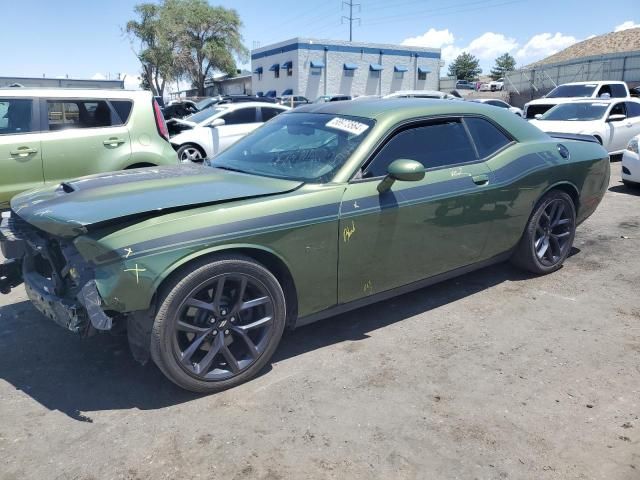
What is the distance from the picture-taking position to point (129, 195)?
10.4 ft

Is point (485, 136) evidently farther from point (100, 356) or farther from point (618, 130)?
point (618, 130)

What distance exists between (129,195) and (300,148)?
127cm

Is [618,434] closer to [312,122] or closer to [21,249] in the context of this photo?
[312,122]

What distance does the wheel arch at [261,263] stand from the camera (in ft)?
9.32

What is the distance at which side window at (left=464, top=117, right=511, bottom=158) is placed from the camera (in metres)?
4.29

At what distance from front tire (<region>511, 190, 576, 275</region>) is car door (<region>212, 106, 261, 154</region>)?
7144mm

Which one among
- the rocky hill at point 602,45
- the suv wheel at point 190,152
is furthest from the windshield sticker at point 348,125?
the rocky hill at point 602,45

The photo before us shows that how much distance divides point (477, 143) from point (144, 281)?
2.82 metres

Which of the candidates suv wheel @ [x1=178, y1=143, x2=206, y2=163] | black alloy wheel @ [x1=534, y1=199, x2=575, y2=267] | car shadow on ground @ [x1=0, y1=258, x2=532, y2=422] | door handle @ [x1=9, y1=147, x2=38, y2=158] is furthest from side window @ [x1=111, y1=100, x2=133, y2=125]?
black alloy wheel @ [x1=534, y1=199, x2=575, y2=267]

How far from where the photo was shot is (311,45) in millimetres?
42000

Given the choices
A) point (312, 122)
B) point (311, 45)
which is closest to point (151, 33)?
point (311, 45)

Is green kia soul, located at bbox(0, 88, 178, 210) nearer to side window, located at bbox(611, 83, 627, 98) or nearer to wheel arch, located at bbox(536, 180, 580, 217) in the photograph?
wheel arch, located at bbox(536, 180, 580, 217)

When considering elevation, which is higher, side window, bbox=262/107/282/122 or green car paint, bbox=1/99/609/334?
side window, bbox=262/107/282/122

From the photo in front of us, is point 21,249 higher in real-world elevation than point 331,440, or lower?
higher
